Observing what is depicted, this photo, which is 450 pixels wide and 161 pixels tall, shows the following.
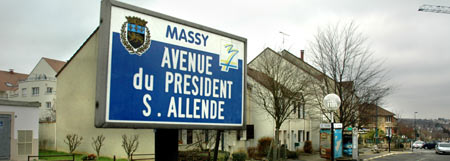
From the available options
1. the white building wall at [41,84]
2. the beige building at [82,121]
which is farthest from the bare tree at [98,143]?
the white building wall at [41,84]

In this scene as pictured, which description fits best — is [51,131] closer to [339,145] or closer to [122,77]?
[339,145]

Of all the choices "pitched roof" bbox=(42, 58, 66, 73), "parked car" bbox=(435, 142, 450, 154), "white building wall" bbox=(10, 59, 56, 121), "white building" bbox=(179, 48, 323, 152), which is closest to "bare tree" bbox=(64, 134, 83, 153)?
"white building" bbox=(179, 48, 323, 152)

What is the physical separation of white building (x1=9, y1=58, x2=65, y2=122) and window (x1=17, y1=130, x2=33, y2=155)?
1255 inches

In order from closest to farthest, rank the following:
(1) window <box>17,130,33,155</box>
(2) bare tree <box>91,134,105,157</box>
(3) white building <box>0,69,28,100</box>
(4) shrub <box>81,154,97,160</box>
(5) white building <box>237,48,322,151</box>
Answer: (1) window <box>17,130,33,155</box> → (4) shrub <box>81,154,97,160</box> → (2) bare tree <box>91,134,105,157</box> → (5) white building <box>237,48,322,151</box> → (3) white building <box>0,69,28,100</box>

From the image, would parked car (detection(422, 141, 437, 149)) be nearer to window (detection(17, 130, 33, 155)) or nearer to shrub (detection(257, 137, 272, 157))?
shrub (detection(257, 137, 272, 157))

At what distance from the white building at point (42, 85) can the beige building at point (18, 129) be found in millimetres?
31739

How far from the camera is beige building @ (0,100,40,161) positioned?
1995 cm

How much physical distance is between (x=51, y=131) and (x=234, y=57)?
91.1 ft

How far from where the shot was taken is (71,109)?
24.2 m

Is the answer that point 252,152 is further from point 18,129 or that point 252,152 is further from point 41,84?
point 41,84

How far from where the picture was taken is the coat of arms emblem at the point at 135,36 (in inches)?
122

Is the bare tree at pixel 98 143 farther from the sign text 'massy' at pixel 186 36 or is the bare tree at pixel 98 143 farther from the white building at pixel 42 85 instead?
the white building at pixel 42 85

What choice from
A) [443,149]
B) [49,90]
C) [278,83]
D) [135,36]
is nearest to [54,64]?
[49,90]

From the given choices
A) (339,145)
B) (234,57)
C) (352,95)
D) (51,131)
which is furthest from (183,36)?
(51,131)
